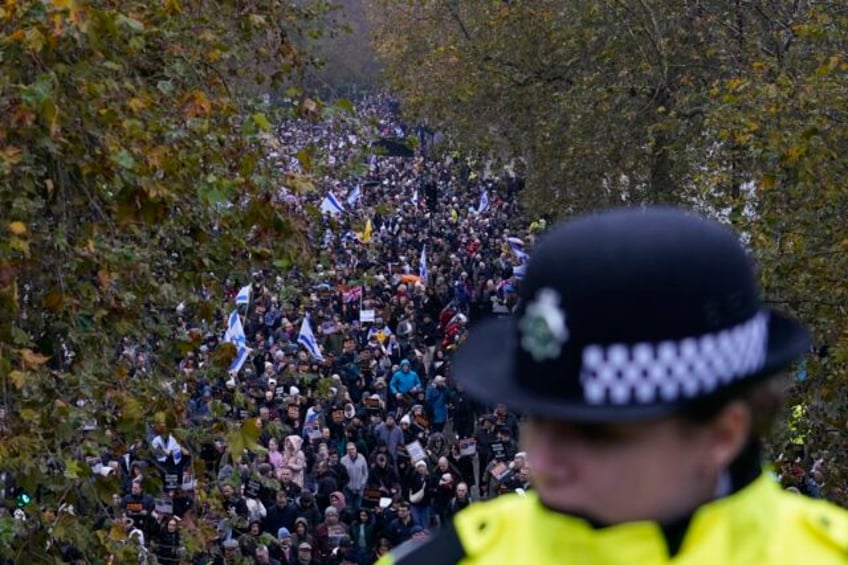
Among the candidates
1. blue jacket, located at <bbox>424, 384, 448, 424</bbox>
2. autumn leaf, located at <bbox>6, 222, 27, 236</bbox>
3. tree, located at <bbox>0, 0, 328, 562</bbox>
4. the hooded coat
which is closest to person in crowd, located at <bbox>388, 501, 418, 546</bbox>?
blue jacket, located at <bbox>424, 384, 448, 424</bbox>

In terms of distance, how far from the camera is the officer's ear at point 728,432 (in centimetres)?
170

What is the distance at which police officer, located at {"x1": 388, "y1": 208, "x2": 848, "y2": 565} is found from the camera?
64.7 inches

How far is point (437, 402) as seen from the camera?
19.7m

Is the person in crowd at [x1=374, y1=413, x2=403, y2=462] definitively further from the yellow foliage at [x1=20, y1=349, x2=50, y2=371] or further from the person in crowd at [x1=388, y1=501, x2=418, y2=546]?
the yellow foliage at [x1=20, y1=349, x2=50, y2=371]

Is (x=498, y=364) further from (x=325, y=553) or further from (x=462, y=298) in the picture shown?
(x=462, y=298)

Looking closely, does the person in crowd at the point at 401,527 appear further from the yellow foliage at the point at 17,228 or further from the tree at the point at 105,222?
the yellow foliage at the point at 17,228

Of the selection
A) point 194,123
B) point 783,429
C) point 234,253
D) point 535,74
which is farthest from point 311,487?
point 535,74

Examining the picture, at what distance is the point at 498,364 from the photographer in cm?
181

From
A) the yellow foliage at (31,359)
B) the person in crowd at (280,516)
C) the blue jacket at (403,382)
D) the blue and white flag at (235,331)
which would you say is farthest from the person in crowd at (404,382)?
the yellow foliage at (31,359)

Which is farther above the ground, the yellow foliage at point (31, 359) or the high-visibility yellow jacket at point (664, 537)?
the high-visibility yellow jacket at point (664, 537)

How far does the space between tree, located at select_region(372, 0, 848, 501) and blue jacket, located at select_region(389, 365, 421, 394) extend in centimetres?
443

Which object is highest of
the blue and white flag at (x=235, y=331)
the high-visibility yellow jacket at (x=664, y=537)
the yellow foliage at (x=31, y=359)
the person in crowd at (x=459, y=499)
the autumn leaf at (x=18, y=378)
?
the high-visibility yellow jacket at (x=664, y=537)

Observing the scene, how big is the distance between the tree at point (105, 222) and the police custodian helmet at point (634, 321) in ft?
15.9

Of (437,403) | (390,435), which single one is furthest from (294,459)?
(437,403)
